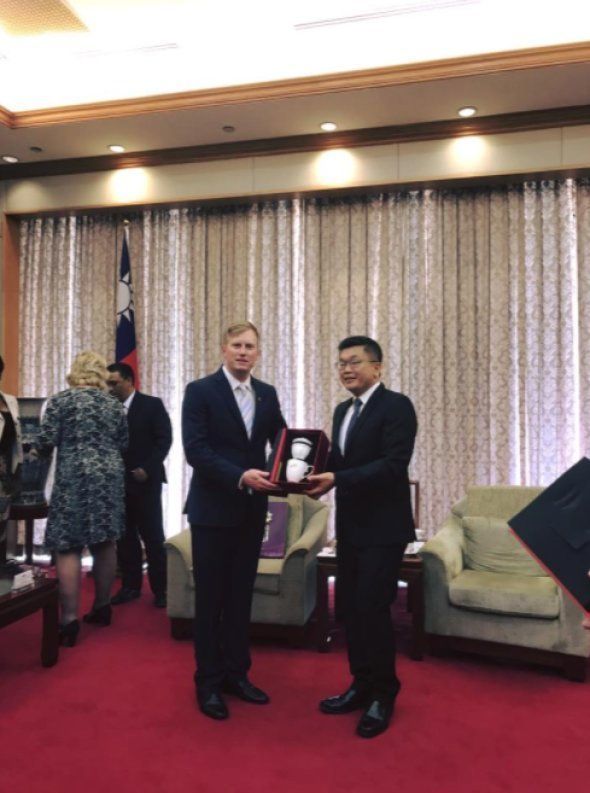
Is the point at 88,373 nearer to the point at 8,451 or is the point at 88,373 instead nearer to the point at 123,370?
the point at 8,451

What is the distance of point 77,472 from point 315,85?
2965 mm

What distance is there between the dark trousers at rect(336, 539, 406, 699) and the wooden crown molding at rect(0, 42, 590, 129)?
315 centimetres

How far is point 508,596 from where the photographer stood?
3.40 metres

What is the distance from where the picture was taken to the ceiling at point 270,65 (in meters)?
4.18

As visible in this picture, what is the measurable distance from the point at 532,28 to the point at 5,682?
4.84 m

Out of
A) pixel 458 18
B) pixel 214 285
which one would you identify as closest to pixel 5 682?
pixel 214 285

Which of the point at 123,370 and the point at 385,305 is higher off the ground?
the point at 385,305

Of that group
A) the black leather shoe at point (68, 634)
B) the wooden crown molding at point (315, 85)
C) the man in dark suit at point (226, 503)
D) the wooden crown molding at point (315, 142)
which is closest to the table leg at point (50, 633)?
the black leather shoe at point (68, 634)

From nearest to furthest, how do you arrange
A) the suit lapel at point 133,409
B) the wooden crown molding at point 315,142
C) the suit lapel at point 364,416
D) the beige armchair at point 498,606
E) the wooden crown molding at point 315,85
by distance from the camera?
the suit lapel at point 364,416 → the beige armchair at point 498,606 → the wooden crown molding at point 315,85 → the suit lapel at point 133,409 → the wooden crown molding at point 315,142

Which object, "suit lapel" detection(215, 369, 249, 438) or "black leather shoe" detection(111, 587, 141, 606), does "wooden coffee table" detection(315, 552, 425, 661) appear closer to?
"suit lapel" detection(215, 369, 249, 438)

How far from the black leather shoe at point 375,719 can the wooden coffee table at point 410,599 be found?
846 millimetres

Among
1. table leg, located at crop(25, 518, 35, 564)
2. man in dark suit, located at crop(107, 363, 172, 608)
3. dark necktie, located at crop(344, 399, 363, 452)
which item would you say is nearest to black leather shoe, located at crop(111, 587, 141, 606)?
man in dark suit, located at crop(107, 363, 172, 608)

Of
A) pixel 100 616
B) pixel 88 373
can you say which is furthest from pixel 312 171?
pixel 100 616

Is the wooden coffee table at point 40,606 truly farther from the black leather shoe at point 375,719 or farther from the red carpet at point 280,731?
the black leather shoe at point 375,719
